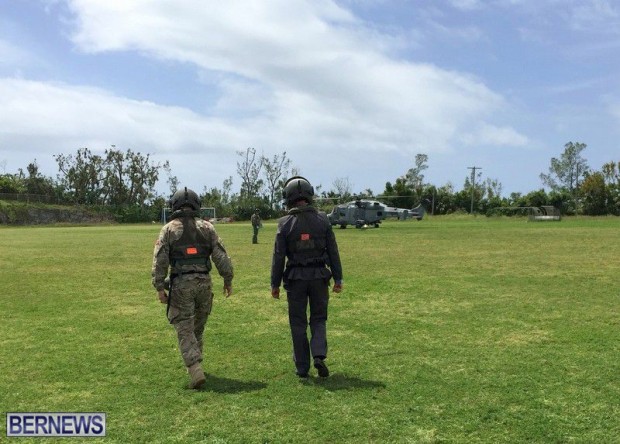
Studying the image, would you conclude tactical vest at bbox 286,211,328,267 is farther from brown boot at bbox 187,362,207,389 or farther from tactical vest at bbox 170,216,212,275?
brown boot at bbox 187,362,207,389

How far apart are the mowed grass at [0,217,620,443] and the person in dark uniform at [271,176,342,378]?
0.39 m

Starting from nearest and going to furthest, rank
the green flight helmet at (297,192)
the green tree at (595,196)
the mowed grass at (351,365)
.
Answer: the mowed grass at (351,365) → the green flight helmet at (297,192) → the green tree at (595,196)

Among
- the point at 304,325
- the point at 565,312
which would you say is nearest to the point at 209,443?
the point at 304,325

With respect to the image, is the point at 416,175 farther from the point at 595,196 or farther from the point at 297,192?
the point at 297,192

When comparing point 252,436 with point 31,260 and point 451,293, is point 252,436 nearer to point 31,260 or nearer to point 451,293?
point 451,293

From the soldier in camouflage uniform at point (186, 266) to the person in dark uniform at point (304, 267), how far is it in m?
0.70

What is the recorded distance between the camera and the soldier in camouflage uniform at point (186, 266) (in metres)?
5.81

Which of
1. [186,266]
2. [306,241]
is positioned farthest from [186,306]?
[306,241]

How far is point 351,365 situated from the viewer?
6359 mm

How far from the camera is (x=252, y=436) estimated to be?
438 centimetres

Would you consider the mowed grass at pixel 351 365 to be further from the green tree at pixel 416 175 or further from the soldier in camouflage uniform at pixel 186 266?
the green tree at pixel 416 175

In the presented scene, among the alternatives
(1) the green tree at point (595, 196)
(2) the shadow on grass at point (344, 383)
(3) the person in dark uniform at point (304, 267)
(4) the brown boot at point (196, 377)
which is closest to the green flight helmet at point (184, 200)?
(3) the person in dark uniform at point (304, 267)

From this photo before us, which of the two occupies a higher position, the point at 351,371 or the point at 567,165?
the point at 567,165

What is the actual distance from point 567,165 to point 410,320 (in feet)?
310
